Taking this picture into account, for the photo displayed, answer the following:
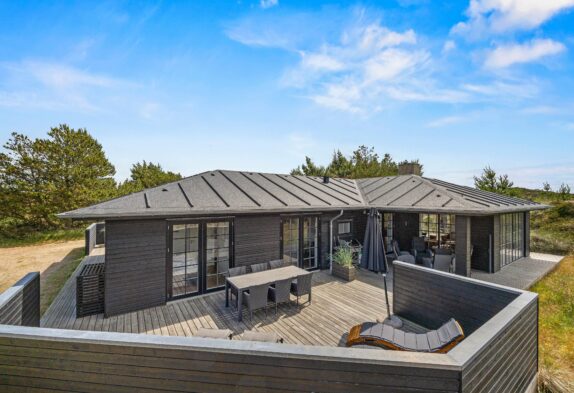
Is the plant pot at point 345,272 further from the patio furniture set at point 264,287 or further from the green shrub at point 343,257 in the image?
the patio furniture set at point 264,287

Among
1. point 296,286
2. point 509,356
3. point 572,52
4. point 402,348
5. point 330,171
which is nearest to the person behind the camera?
point 509,356

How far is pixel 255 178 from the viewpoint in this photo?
388 inches

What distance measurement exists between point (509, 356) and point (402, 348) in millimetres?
1241

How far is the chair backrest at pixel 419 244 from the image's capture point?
993 centimetres

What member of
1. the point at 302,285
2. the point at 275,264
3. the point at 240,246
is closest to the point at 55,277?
the point at 240,246

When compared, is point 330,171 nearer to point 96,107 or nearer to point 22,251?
point 96,107

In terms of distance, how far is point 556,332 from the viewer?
17.0 feet

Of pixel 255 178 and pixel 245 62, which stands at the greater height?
pixel 245 62

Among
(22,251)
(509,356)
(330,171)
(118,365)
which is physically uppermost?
(330,171)

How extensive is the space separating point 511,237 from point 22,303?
14336 mm

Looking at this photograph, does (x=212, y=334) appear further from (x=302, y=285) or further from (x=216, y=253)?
(x=216, y=253)

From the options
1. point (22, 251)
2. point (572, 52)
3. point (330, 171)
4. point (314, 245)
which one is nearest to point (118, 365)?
point (314, 245)

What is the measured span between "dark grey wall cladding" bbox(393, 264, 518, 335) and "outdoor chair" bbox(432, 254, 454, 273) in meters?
3.50

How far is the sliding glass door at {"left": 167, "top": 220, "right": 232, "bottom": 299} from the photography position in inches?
250
